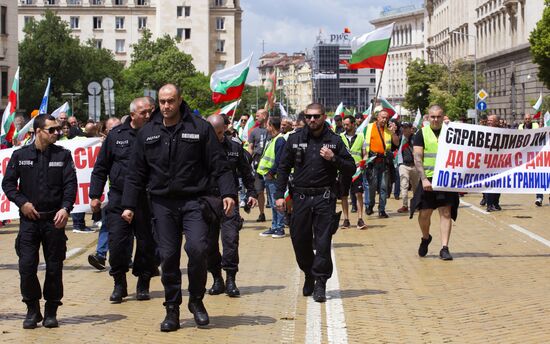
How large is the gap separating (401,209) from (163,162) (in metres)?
14.6

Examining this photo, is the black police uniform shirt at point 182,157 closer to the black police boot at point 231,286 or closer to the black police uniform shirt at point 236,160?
the black police boot at point 231,286

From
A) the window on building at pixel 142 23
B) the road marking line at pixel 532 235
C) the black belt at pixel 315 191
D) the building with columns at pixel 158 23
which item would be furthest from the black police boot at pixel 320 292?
the window on building at pixel 142 23

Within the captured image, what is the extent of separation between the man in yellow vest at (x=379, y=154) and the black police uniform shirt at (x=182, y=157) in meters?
12.3

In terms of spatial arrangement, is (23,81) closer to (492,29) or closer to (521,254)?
(492,29)

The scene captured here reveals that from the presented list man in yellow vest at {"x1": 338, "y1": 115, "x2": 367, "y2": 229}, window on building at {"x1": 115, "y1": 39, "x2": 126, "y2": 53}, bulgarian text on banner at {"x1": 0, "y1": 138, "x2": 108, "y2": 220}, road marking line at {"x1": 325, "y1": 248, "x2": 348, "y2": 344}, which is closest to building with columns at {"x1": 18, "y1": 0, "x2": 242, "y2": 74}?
window on building at {"x1": 115, "y1": 39, "x2": 126, "y2": 53}

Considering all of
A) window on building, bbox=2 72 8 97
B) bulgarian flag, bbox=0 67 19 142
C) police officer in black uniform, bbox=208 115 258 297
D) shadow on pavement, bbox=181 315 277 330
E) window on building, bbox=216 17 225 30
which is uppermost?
window on building, bbox=216 17 225 30

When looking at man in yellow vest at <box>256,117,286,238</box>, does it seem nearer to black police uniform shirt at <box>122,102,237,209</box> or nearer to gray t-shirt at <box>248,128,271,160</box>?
gray t-shirt at <box>248,128,271,160</box>

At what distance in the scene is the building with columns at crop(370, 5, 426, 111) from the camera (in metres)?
173

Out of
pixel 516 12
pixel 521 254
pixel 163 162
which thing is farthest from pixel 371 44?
pixel 516 12

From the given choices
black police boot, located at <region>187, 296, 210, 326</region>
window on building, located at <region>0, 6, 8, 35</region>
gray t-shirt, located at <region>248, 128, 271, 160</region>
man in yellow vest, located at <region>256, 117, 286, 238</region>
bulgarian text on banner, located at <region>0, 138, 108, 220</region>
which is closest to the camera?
black police boot, located at <region>187, 296, 210, 326</region>

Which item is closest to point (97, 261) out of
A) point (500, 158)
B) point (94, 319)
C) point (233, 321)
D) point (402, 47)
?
point (94, 319)

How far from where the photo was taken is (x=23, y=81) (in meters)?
106

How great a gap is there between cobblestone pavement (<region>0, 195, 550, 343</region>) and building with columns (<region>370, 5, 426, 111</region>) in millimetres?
155701

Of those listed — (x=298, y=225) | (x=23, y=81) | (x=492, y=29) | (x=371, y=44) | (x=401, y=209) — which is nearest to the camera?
(x=298, y=225)
